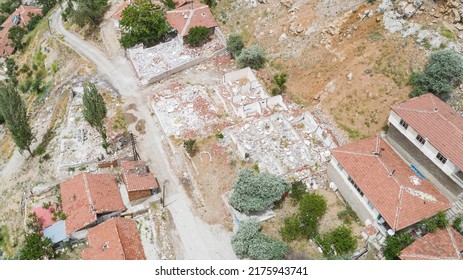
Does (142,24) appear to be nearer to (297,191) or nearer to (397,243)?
(297,191)

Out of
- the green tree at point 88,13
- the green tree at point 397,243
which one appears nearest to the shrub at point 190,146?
the green tree at point 397,243

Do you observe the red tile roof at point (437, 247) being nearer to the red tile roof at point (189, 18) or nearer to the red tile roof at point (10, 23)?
the red tile roof at point (189, 18)

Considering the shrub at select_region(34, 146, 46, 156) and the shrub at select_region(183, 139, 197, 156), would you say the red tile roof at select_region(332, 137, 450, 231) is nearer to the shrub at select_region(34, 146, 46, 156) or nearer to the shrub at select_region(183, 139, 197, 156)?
the shrub at select_region(183, 139, 197, 156)

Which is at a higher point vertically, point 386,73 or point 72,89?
point 386,73

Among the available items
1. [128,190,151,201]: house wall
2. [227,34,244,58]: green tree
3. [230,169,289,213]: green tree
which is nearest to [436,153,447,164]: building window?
[230,169,289,213]: green tree

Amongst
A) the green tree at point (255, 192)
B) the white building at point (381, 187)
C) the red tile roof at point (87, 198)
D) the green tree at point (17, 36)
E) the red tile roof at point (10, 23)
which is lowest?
the red tile roof at point (10, 23)

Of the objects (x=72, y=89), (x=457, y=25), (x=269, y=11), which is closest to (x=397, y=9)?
(x=457, y=25)

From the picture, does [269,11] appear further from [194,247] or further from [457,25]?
[194,247]
